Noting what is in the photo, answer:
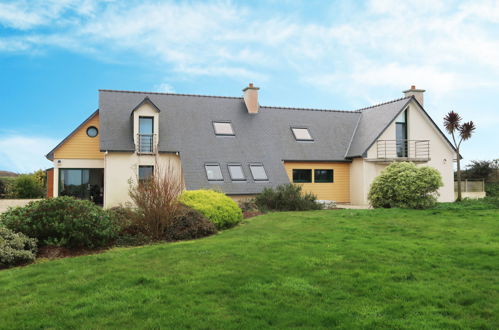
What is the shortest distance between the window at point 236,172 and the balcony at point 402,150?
28.1ft

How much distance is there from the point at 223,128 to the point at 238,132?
3.09 ft

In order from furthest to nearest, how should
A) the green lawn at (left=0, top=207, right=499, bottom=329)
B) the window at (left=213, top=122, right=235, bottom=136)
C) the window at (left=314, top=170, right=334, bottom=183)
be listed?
the window at (left=314, top=170, right=334, bottom=183) → the window at (left=213, top=122, right=235, bottom=136) → the green lawn at (left=0, top=207, right=499, bottom=329)

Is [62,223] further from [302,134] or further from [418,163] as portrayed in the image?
[418,163]

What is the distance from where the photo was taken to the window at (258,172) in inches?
952

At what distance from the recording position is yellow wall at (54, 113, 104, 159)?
2534 cm

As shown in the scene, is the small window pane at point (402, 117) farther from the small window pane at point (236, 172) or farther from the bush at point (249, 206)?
the bush at point (249, 206)

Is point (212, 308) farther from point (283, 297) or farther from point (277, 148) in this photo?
point (277, 148)

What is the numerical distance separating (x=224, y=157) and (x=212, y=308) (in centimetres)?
1870

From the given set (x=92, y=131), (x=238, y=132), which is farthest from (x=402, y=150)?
(x=92, y=131)

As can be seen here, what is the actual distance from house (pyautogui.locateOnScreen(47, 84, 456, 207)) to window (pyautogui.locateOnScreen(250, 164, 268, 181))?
0.06 m

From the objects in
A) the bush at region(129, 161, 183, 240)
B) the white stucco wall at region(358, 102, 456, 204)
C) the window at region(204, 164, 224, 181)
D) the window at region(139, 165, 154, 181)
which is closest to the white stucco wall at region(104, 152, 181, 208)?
the window at region(139, 165, 154, 181)

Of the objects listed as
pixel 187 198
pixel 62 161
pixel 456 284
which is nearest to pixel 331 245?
pixel 456 284

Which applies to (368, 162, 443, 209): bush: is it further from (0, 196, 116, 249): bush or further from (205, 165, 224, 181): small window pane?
(0, 196, 116, 249): bush

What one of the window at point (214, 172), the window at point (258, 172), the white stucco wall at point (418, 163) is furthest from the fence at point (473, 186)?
the window at point (214, 172)
